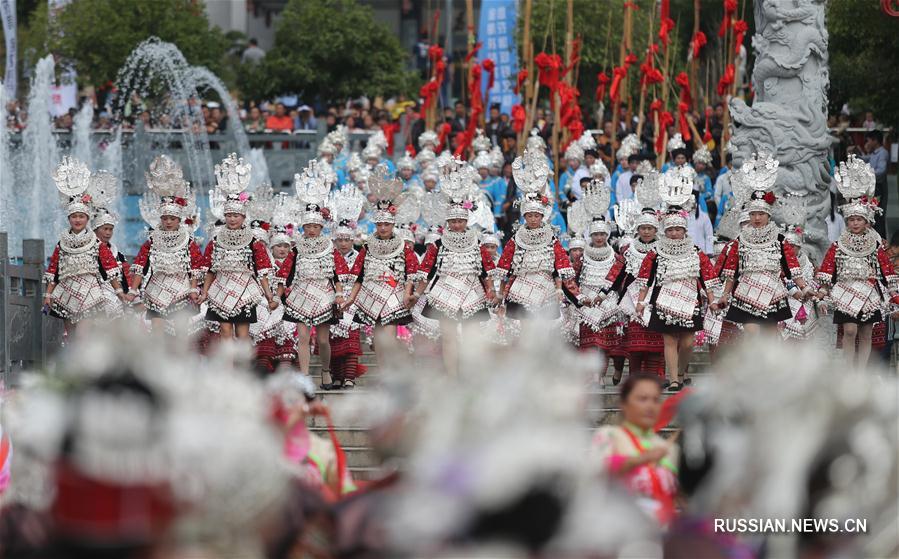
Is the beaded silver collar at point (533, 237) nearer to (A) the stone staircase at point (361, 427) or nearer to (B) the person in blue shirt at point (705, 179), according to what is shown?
(A) the stone staircase at point (361, 427)

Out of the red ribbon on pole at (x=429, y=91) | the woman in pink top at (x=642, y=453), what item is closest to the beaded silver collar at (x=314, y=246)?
the woman in pink top at (x=642, y=453)

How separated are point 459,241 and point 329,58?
58.4 feet

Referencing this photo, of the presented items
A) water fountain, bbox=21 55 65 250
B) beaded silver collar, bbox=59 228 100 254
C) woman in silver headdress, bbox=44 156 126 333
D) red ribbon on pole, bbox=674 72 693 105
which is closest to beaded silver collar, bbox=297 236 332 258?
woman in silver headdress, bbox=44 156 126 333

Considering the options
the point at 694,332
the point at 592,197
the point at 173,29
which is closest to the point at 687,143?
the point at 592,197

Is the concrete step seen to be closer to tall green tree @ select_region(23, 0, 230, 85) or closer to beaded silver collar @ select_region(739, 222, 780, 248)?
beaded silver collar @ select_region(739, 222, 780, 248)

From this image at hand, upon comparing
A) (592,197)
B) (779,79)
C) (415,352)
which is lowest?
(415,352)

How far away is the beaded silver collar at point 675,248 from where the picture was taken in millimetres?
14672

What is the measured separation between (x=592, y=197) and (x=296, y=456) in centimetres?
755

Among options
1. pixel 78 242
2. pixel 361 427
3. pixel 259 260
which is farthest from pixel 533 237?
pixel 78 242

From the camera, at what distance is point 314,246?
15.2 metres

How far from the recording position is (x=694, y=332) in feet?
48.0

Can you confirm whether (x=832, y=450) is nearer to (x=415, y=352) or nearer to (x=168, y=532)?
(x=168, y=532)

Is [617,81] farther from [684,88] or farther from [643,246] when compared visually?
[643,246]

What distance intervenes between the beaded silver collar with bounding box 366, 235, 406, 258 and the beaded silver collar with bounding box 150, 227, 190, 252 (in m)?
1.52
